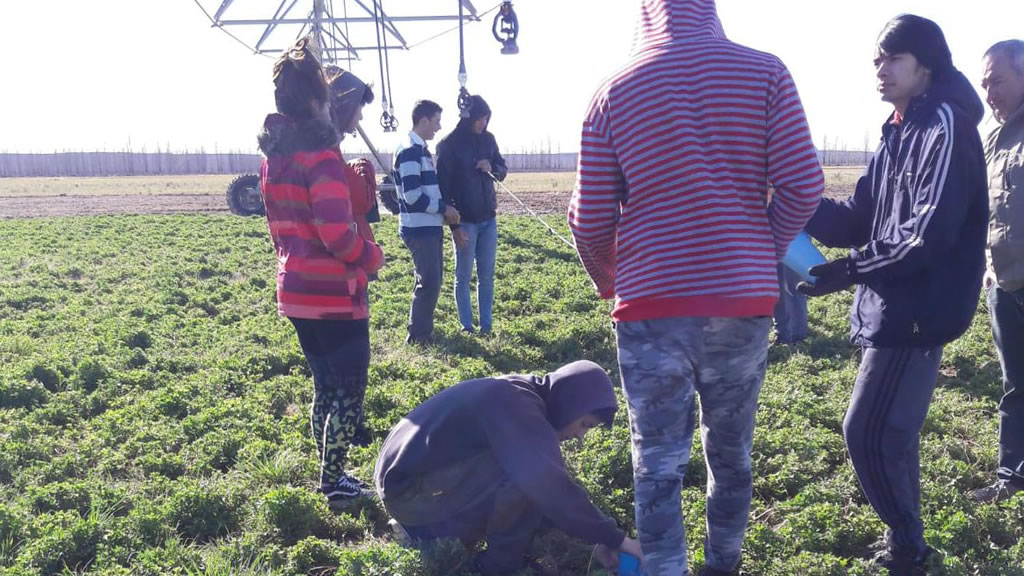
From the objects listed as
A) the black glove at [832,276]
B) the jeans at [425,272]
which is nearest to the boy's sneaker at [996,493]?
the black glove at [832,276]

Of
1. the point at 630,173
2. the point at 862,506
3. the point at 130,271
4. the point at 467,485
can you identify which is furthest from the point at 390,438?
the point at 130,271

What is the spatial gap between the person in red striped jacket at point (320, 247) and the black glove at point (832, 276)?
1939 mm

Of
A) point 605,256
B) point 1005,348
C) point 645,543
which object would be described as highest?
point 605,256

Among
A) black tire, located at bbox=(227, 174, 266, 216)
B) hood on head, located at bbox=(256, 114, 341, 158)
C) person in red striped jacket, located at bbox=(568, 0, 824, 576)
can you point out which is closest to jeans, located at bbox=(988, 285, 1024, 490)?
person in red striped jacket, located at bbox=(568, 0, 824, 576)

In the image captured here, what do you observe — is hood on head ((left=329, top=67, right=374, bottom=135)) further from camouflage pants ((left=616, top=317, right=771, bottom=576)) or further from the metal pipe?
the metal pipe

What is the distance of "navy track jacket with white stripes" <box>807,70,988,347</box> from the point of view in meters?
2.69

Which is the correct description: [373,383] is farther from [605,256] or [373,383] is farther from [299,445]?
[605,256]

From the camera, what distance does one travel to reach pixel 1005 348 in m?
3.84

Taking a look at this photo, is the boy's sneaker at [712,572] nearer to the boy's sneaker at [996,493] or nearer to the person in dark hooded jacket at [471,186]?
the boy's sneaker at [996,493]

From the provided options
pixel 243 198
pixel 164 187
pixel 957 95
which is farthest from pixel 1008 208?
pixel 164 187

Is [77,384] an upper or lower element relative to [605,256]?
lower

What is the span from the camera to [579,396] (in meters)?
3.21

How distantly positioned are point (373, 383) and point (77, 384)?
224 cm

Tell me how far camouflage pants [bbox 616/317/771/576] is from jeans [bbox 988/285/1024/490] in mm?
1837
